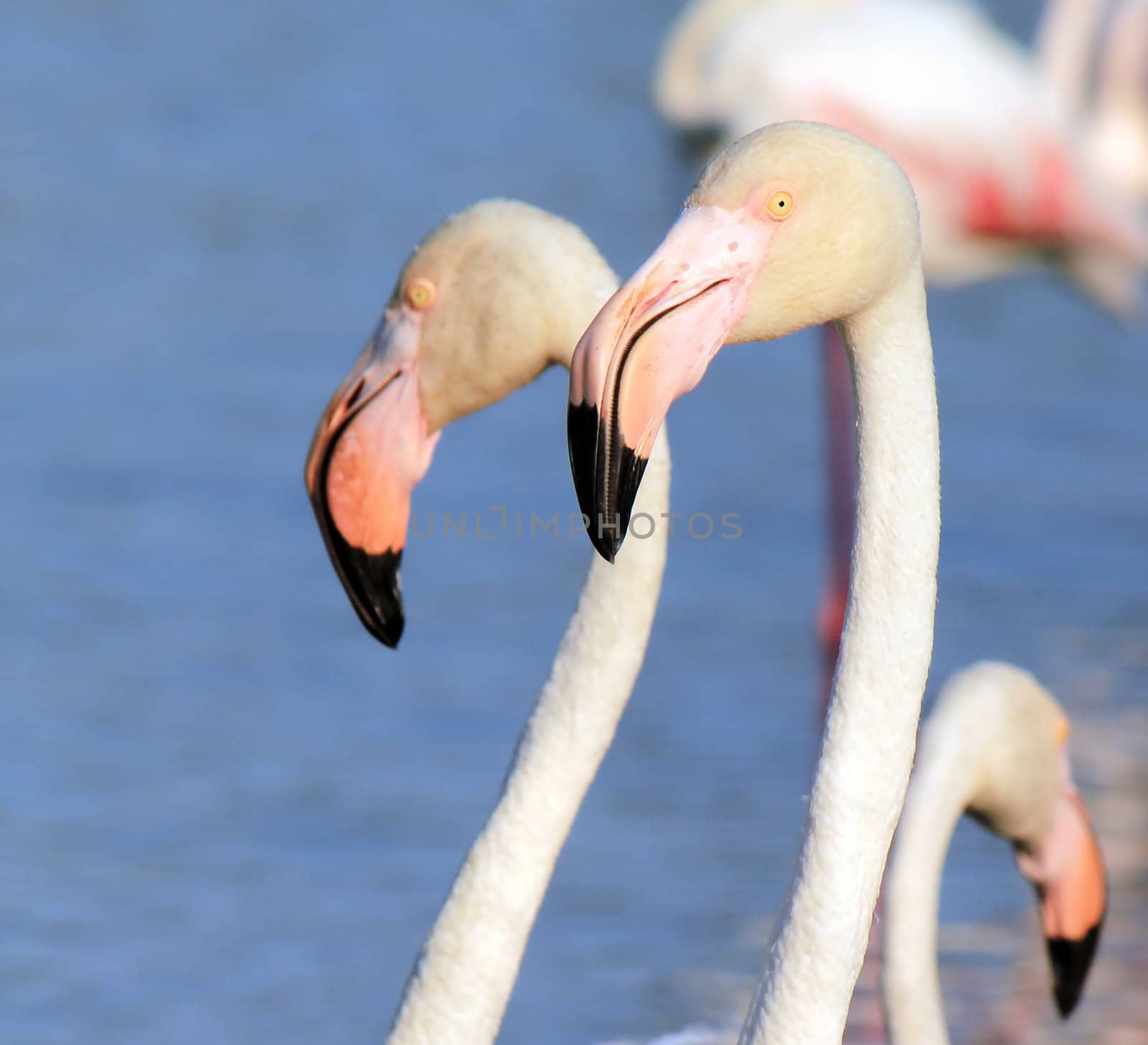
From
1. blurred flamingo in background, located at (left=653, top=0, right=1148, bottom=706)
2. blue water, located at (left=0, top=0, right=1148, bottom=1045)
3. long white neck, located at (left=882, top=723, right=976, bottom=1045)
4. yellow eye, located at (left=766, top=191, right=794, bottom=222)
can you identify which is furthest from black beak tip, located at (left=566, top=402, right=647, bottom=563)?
blurred flamingo in background, located at (left=653, top=0, right=1148, bottom=706)

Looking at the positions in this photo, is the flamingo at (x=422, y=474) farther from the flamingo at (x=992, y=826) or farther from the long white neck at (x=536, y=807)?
the flamingo at (x=992, y=826)

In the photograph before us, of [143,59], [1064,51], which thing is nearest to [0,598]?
[1064,51]

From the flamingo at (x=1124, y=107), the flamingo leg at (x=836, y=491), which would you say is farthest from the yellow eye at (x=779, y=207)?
the flamingo at (x=1124, y=107)

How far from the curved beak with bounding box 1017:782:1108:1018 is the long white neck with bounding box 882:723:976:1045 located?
168 millimetres

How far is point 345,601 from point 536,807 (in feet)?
13.1

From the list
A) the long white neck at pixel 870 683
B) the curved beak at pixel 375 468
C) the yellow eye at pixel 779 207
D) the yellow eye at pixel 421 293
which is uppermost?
the yellow eye at pixel 421 293

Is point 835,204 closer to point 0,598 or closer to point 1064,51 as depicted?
point 0,598

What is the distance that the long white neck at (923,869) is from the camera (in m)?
3.44

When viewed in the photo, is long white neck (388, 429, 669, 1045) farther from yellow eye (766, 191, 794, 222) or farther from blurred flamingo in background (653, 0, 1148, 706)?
blurred flamingo in background (653, 0, 1148, 706)

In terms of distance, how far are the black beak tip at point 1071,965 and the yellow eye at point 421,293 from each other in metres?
1.38

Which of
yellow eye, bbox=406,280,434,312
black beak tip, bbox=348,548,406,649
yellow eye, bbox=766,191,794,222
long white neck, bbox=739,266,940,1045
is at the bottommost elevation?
long white neck, bbox=739,266,940,1045

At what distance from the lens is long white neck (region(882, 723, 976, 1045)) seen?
3.44m

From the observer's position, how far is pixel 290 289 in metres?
10.4

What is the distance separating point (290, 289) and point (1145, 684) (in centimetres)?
482
